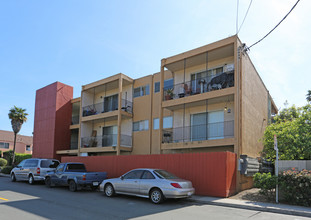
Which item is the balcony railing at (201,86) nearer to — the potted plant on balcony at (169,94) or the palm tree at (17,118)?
the potted plant on balcony at (169,94)

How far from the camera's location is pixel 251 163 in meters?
14.9

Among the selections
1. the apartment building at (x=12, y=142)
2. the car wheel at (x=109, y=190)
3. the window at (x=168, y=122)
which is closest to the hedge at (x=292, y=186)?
the car wheel at (x=109, y=190)

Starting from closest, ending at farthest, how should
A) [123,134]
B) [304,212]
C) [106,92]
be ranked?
[304,212]
[123,134]
[106,92]

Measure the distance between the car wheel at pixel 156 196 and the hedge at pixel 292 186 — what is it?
14.4 feet

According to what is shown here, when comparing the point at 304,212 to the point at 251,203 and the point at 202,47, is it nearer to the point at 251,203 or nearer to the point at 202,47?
the point at 251,203

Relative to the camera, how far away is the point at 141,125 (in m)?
21.4

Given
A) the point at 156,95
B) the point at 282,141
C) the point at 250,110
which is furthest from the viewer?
the point at 156,95

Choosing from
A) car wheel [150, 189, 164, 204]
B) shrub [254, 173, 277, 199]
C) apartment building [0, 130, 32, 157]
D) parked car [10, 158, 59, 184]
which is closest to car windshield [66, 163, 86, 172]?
parked car [10, 158, 59, 184]

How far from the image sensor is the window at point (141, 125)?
2112 centimetres

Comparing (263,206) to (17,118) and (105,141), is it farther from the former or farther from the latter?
(17,118)

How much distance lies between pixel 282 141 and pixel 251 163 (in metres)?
2.53

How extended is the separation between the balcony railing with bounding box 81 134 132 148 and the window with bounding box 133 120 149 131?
3.11ft

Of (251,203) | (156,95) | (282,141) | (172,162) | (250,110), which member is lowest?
(251,203)

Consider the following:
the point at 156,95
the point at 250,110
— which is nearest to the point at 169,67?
the point at 156,95
